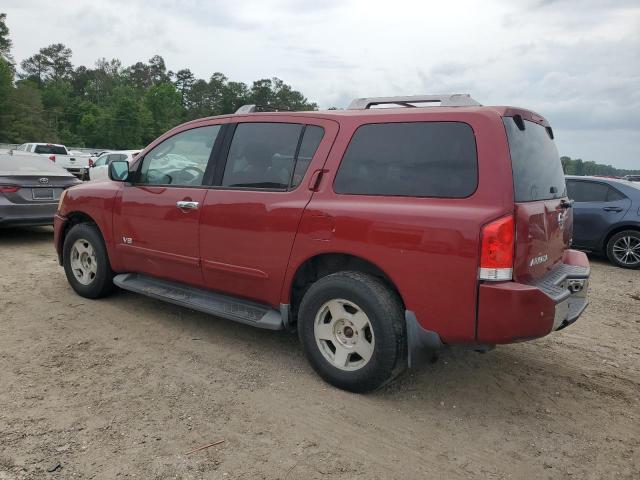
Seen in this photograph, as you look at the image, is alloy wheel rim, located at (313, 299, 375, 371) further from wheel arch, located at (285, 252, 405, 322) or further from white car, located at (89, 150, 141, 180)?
white car, located at (89, 150, 141, 180)

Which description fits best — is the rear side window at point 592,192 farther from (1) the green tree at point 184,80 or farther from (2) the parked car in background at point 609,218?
(1) the green tree at point 184,80

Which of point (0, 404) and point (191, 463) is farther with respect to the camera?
point (0, 404)

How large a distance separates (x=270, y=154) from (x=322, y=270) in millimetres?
966

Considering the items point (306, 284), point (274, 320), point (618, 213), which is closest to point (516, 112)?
point (306, 284)

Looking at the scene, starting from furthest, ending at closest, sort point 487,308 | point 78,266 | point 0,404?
point 78,266, point 0,404, point 487,308

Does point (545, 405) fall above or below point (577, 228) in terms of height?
below

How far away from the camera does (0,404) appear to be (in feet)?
10.3

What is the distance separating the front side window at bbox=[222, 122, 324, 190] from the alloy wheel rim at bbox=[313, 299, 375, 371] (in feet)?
3.05

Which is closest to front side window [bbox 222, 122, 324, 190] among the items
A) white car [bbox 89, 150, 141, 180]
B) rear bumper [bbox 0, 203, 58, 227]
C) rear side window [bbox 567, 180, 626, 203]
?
rear bumper [bbox 0, 203, 58, 227]

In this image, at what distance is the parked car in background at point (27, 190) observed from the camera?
305 inches

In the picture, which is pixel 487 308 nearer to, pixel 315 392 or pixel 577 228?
pixel 315 392

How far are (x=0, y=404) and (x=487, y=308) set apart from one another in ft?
9.74

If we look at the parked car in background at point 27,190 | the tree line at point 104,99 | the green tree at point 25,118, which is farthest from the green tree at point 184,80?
the parked car in background at point 27,190

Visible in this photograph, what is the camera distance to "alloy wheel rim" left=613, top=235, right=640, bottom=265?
26.9 ft
